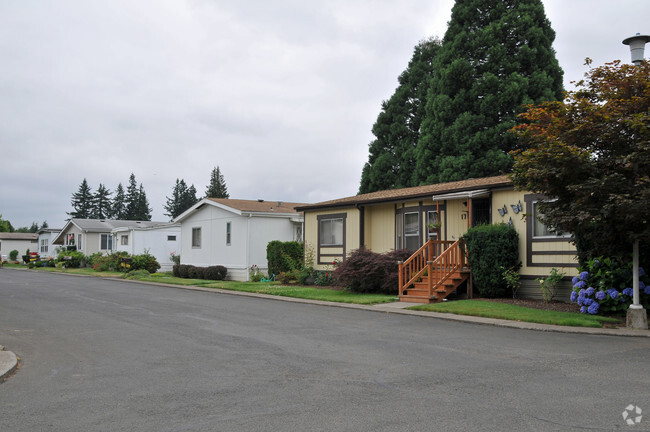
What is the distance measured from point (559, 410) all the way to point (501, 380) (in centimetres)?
128

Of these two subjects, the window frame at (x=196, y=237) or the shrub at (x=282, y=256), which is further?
the window frame at (x=196, y=237)

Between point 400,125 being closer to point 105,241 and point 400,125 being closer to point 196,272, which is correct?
point 196,272

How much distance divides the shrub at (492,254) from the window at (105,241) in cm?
4020

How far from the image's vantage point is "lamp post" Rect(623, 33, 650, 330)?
11305 mm

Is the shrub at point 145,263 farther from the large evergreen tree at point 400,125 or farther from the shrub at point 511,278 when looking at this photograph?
the shrub at point 511,278

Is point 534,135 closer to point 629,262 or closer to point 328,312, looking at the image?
point 629,262

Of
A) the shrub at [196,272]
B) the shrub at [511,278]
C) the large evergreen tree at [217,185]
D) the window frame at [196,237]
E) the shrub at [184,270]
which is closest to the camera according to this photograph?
the shrub at [511,278]

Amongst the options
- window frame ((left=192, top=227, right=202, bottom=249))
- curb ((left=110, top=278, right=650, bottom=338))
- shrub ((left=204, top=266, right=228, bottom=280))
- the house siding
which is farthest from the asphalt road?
window frame ((left=192, top=227, right=202, bottom=249))

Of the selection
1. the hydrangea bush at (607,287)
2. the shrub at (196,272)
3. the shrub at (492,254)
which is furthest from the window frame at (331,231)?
the hydrangea bush at (607,287)

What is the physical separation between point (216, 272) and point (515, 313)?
18.2 m

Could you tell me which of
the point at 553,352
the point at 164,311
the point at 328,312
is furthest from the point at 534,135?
the point at 164,311

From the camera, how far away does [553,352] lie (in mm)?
8680

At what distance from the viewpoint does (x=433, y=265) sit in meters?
16.6

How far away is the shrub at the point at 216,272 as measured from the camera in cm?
2823
